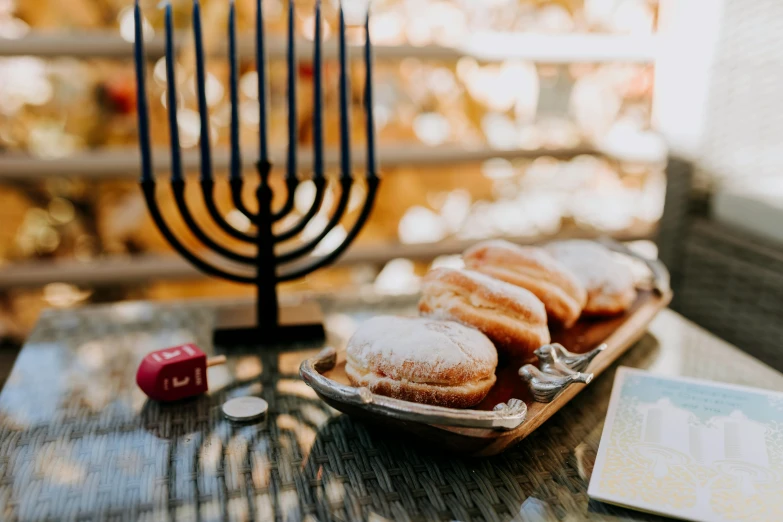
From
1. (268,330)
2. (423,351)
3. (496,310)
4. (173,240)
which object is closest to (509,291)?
(496,310)

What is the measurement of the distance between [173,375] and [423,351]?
1.00ft

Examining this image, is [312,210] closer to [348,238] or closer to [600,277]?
[348,238]

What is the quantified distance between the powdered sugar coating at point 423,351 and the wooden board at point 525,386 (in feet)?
0.14

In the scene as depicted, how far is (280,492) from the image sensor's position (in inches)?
24.7

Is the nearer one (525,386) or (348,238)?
(525,386)

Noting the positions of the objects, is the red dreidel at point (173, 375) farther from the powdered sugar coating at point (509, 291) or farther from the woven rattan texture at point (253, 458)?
the powdered sugar coating at point (509, 291)

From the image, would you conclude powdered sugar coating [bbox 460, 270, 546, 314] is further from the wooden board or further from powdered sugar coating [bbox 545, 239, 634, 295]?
powdered sugar coating [bbox 545, 239, 634, 295]

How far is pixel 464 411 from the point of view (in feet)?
2.02

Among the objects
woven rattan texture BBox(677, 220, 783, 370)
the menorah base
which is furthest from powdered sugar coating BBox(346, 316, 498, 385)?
woven rattan texture BBox(677, 220, 783, 370)

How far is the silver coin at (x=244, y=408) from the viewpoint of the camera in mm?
753

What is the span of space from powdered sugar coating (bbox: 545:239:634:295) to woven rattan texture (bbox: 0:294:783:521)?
0.11 m

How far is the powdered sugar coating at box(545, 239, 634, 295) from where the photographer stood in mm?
952

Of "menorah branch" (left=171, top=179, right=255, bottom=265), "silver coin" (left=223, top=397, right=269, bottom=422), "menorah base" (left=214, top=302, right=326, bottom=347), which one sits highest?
"menorah branch" (left=171, top=179, right=255, bottom=265)

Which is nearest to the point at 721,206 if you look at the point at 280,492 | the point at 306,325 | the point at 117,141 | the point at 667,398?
the point at 667,398
